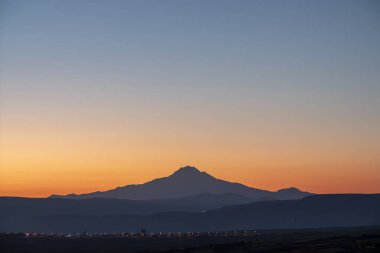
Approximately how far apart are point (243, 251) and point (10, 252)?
5906 centimetres

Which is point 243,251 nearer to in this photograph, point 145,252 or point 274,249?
point 274,249

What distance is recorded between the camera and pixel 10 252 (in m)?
154

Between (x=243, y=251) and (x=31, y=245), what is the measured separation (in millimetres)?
73049

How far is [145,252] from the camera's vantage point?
136m

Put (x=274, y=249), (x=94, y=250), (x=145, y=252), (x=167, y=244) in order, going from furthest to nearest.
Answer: (x=167, y=244), (x=94, y=250), (x=145, y=252), (x=274, y=249)

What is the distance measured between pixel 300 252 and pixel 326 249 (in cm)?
533

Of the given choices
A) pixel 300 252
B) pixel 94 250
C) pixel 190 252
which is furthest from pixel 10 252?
pixel 300 252

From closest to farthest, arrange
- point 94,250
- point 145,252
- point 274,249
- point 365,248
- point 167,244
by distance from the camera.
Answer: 1. point 365,248
2. point 274,249
3. point 145,252
4. point 94,250
5. point 167,244

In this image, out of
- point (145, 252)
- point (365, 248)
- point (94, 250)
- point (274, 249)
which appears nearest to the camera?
point (365, 248)

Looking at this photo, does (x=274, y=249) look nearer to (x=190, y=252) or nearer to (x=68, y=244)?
(x=190, y=252)

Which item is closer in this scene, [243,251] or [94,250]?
[243,251]

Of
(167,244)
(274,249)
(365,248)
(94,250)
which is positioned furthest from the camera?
(167,244)

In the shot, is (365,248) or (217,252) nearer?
(365,248)

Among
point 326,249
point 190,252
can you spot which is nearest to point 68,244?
point 190,252
